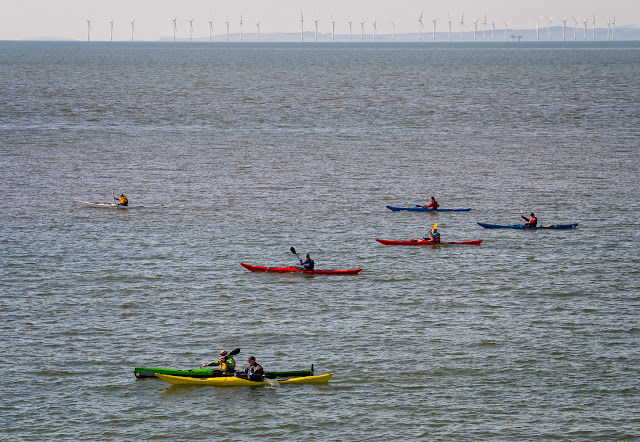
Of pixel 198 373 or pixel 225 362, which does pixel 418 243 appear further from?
pixel 198 373

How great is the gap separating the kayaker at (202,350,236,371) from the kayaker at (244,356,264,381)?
0.83 metres

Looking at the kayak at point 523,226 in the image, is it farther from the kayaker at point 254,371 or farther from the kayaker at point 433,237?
the kayaker at point 254,371

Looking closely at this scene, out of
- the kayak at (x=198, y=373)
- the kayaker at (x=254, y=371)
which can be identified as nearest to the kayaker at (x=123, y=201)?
the kayak at (x=198, y=373)

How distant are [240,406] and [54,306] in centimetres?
1542

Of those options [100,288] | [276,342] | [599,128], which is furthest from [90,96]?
[276,342]

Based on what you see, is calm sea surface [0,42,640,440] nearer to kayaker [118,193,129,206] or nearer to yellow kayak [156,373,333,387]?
yellow kayak [156,373,333,387]

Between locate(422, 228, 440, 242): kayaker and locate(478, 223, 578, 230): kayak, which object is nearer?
locate(422, 228, 440, 242): kayaker

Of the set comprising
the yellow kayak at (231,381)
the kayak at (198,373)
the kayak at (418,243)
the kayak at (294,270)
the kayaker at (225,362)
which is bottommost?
the yellow kayak at (231,381)

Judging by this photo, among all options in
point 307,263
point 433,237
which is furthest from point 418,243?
point 307,263

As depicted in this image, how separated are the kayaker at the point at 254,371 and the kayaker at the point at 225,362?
83cm

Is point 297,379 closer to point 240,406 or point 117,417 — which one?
point 240,406

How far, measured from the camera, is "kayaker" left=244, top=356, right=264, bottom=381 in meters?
37.5

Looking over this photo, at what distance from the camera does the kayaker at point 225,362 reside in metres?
37.9

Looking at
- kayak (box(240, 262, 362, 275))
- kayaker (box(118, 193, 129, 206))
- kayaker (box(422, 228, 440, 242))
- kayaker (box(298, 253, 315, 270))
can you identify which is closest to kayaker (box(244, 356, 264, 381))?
kayaker (box(298, 253, 315, 270))
